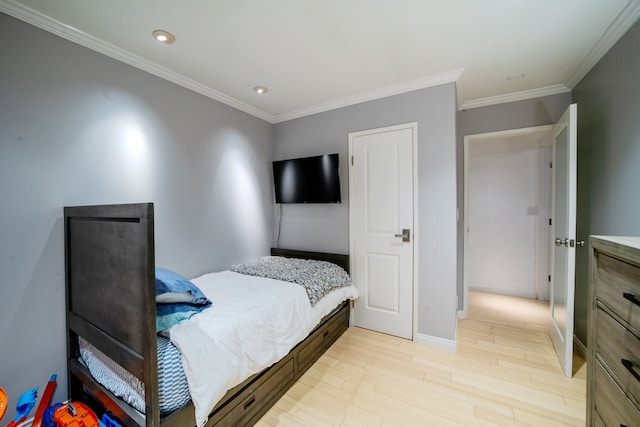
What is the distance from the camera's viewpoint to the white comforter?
119cm

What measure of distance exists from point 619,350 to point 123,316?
196 cm

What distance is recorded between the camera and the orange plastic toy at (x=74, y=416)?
1173 mm

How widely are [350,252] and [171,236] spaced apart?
1.77 meters

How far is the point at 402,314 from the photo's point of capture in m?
2.55

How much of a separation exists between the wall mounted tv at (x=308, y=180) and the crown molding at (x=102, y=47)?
3.06 ft

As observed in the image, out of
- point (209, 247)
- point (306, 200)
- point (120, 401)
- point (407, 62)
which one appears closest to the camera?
point (120, 401)

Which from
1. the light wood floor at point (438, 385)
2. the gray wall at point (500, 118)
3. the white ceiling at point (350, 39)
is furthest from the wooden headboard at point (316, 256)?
the white ceiling at point (350, 39)

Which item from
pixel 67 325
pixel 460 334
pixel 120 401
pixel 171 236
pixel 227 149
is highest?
pixel 227 149

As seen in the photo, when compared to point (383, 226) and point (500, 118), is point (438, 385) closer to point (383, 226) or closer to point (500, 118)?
point (383, 226)

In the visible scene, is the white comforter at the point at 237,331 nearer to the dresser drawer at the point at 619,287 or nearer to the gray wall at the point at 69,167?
the gray wall at the point at 69,167

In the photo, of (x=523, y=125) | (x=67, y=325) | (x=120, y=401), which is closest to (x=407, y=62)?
(x=523, y=125)

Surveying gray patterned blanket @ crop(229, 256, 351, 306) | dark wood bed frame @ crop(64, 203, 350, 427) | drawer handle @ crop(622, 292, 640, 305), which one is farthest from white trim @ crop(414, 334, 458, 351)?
drawer handle @ crop(622, 292, 640, 305)

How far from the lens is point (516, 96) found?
2.63 metres

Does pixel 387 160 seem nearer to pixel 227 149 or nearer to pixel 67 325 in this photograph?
pixel 227 149
